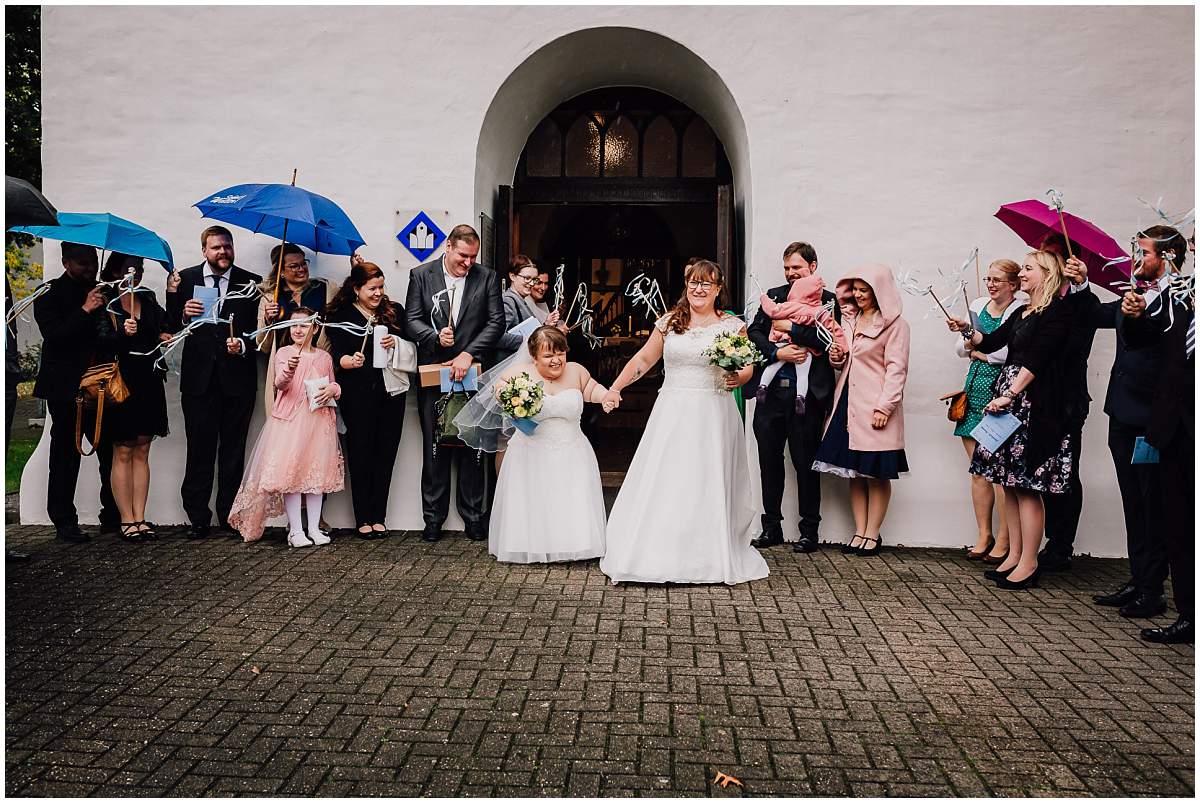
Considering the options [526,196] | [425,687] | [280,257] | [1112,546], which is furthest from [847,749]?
[526,196]

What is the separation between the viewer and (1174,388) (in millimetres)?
5004

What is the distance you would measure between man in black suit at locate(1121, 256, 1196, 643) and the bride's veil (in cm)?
419

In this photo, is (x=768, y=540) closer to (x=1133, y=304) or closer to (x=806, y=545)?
(x=806, y=545)

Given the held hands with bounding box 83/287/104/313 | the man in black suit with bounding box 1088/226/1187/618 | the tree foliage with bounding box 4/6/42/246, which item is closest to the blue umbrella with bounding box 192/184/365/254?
the held hands with bounding box 83/287/104/313

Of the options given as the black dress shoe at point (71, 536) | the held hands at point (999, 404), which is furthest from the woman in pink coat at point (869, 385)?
the black dress shoe at point (71, 536)

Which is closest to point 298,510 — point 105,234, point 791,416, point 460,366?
point 460,366

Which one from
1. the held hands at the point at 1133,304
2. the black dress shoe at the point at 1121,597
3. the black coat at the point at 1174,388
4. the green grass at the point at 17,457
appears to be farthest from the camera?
the green grass at the point at 17,457

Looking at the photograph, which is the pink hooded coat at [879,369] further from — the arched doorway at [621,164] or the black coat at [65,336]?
the black coat at [65,336]

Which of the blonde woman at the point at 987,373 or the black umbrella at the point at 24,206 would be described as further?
the blonde woman at the point at 987,373

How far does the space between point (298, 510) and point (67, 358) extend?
2107 mm

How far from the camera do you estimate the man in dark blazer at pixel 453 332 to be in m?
7.77

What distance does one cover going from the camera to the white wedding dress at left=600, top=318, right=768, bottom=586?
6.43 m

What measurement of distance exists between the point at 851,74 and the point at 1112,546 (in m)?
4.50

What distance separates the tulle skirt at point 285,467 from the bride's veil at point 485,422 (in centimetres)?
117
